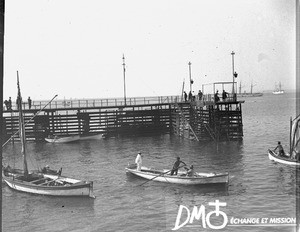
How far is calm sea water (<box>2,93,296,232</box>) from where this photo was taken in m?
19.5

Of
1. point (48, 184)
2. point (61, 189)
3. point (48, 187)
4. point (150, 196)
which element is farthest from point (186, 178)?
point (48, 184)

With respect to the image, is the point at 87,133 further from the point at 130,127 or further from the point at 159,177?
the point at 159,177

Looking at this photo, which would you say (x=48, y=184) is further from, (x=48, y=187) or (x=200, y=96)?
(x=200, y=96)

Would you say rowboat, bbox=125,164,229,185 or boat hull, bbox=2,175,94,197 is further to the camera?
rowboat, bbox=125,164,229,185

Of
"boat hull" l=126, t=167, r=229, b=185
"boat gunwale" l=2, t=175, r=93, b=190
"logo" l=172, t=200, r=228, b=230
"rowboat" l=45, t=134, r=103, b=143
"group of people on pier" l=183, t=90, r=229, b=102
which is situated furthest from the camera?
"rowboat" l=45, t=134, r=103, b=143

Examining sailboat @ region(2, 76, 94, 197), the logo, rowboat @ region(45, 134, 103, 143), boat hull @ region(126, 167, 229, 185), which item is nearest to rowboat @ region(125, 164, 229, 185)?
boat hull @ region(126, 167, 229, 185)

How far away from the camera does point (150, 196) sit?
78.6 feet

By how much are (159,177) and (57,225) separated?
9.50 meters

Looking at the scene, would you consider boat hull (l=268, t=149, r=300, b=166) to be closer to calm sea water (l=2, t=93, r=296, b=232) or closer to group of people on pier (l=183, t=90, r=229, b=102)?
calm sea water (l=2, t=93, r=296, b=232)

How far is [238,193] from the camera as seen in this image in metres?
23.8

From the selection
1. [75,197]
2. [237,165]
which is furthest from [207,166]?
[75,197]

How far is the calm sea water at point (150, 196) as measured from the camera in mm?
19484

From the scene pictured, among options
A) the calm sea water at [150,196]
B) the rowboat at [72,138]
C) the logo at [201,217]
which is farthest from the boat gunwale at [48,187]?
the rowboat at [72,138]

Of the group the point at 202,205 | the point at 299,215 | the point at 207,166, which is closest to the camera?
the point at 299,215
